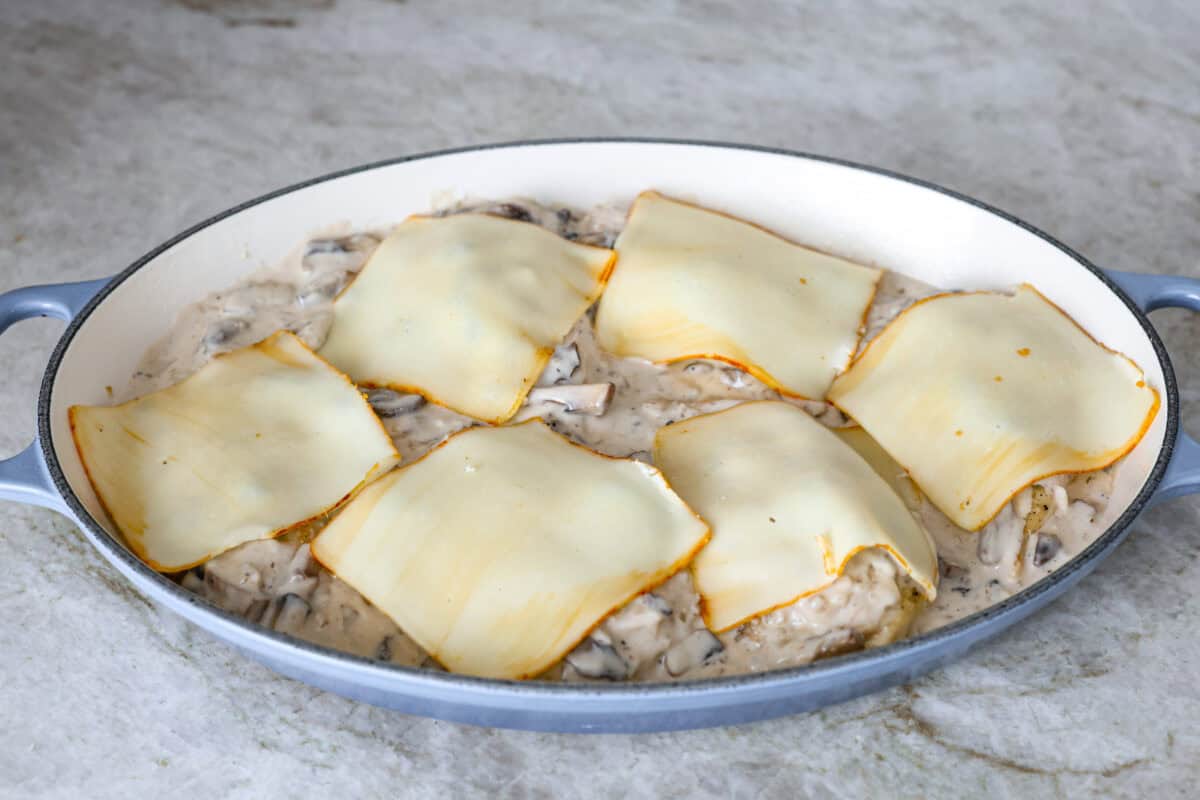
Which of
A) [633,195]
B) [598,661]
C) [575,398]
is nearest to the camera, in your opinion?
[598,661]

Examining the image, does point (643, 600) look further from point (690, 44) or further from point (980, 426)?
point (690, 44)

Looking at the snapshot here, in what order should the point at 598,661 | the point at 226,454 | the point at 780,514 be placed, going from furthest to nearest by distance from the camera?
the point at 226,454
the point at 780,514
the point at 598,661

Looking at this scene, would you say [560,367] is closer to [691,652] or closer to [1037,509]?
[691,652]

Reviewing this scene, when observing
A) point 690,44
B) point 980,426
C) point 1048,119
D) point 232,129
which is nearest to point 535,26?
point 690,44

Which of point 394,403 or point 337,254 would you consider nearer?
point 394,403

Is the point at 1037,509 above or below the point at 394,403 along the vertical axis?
above

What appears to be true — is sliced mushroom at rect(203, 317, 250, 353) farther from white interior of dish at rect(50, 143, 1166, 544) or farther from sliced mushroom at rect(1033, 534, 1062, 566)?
sliced mushroom at rect(1033, 534, 1062, 566)

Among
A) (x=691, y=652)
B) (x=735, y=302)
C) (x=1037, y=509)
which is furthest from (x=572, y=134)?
(x=691, y=652)
